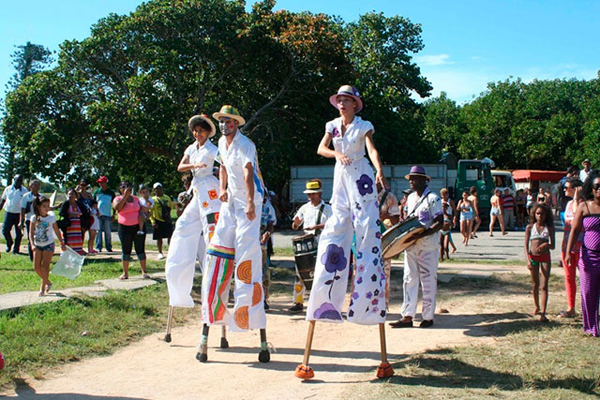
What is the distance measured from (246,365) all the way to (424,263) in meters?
2.79

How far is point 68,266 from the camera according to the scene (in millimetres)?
8359

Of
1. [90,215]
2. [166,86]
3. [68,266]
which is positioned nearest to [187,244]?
[68,266]

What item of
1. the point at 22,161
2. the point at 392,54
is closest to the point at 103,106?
the point at 22,161

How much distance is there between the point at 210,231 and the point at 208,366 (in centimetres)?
142

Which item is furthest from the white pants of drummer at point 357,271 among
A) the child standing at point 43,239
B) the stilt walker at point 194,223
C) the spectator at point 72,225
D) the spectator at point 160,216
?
the spectator at point 160,216

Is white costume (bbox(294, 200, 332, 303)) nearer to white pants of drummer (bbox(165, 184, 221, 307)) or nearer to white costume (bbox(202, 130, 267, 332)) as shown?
white pants of drummer (bbox(165, 184, 221, 307))

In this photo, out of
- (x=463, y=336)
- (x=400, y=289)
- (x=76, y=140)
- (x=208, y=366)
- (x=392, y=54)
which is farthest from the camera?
(x=392, y=54)

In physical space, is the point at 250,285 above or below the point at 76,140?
below

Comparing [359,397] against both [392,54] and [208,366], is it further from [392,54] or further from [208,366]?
[392,54]

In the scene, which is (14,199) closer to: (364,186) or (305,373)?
(305,373)

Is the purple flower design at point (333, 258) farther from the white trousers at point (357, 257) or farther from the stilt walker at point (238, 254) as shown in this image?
the stilt walker at point (238, 254)

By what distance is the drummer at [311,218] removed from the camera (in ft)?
A: 26.8

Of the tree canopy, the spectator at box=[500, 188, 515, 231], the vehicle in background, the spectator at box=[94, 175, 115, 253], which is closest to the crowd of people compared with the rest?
the spectator at box=[94, 175, 115, 253]

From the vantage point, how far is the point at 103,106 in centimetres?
2241
